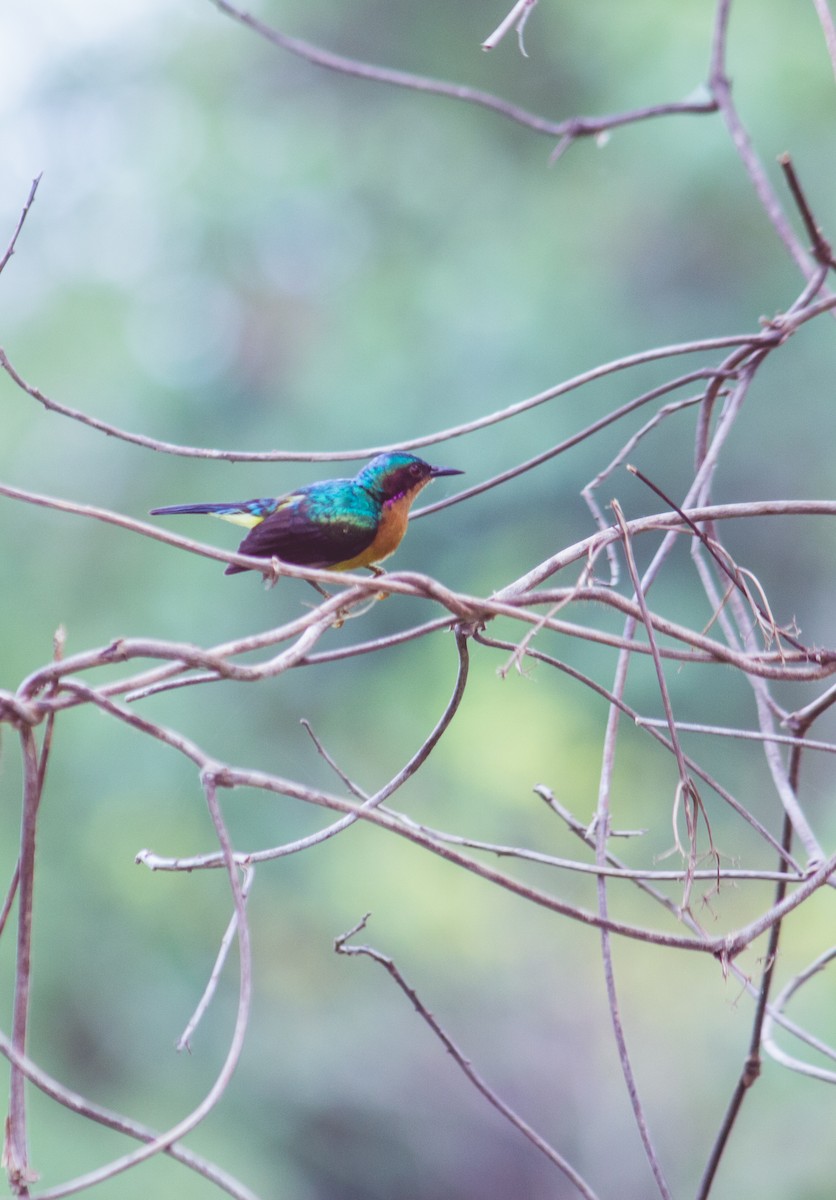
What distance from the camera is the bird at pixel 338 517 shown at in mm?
1524

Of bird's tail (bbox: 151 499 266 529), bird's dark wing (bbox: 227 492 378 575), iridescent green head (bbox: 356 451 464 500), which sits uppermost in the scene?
iridescent green head (bbox: 356 451 464 500)

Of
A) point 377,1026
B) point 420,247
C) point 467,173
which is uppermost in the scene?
point 467,173

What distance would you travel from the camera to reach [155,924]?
5793 mm

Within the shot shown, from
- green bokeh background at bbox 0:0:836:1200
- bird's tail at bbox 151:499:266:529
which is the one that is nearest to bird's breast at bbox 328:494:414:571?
bird's tail at bbox 151:499:266:529

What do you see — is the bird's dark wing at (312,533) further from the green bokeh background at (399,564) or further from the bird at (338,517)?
the green bokeh background at (399,564)

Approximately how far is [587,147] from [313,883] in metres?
4.23

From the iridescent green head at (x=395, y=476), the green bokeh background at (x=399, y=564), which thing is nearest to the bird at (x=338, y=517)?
the iridescent green head at (x=395, y=476)

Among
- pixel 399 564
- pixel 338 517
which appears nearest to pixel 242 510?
pixel 338 517

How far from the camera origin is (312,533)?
1.53 m

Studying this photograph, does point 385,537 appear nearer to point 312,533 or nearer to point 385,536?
point 385,536

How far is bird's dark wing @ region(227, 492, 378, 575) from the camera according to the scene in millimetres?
1516

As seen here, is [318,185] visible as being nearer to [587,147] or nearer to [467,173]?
[467,173]

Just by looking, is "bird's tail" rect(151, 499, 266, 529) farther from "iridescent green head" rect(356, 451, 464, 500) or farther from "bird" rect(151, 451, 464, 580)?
"iridescent green head" rect(356, 451, 464, 500)

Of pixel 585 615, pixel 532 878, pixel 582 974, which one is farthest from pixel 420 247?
pixel 582 974
